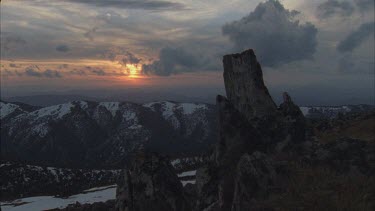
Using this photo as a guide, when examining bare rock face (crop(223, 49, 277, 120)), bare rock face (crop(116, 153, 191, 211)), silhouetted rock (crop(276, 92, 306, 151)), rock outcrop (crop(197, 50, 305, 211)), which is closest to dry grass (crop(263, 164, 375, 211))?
rock outcrop (crop(197, 50, 305, 211))

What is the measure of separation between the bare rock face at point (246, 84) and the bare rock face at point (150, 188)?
12622mm

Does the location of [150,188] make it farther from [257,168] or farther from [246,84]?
[257,168]

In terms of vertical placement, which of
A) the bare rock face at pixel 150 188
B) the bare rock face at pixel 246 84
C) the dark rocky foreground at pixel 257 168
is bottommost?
the bare rock face at pixel 150 188

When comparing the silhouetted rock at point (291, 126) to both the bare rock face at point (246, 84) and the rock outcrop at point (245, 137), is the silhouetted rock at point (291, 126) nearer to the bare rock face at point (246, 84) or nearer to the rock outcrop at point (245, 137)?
the rock outcrop at point (245, 137)

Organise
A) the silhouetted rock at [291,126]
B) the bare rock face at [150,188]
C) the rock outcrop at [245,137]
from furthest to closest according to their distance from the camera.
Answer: the silhouetted rock at [291,126], the bare rock face at [150,188], the rock outcrop at [245,137]

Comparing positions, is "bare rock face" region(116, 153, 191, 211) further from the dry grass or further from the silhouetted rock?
the dry grass

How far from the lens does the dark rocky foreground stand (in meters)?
17.5

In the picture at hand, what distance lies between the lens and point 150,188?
41812 millimetres

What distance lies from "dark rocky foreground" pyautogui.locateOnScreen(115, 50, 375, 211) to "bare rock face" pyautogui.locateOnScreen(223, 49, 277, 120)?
113mm

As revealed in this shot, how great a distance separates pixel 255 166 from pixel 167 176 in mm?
19795

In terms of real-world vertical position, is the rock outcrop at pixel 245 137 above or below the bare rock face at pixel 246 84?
below

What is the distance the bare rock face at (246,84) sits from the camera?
167ft

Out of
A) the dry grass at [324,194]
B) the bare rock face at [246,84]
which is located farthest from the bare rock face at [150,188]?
the dry grass at [324,194]

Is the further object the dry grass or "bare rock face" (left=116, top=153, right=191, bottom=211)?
"bare rock face" (left=116, top=153, right=191, bottom=211)
